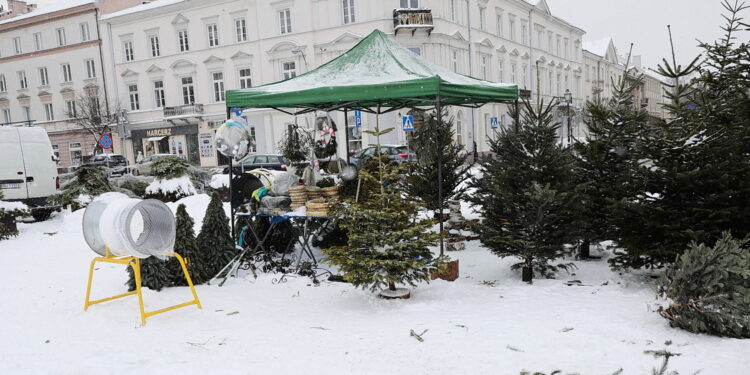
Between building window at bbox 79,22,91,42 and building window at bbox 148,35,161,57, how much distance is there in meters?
5.84

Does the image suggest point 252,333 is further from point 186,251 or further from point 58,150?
point 58,150

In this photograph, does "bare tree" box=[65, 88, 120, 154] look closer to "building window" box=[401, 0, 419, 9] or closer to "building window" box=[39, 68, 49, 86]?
"building window" box=[39, 68, 49, 86]

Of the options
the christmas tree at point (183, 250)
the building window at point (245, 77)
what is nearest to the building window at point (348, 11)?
the building window at point (245, 77)

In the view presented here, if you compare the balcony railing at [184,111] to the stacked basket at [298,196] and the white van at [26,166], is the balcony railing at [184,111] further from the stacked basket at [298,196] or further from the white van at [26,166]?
the stacked basket at [298,196]

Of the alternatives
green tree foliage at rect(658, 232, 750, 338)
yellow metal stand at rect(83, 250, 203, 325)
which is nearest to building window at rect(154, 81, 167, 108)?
yellow metal stand at rect(83, 250, 203, 325)

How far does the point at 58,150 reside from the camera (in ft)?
135

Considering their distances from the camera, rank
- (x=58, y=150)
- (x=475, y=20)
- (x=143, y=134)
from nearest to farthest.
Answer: (x=475, y=20) → (x=143, y=134) → (x=58, y=150)

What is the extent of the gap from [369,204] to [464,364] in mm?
2088

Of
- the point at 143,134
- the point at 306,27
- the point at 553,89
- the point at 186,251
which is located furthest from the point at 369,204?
the point at 553,89

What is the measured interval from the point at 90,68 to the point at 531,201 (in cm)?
4049

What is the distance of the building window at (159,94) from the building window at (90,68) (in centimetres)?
577

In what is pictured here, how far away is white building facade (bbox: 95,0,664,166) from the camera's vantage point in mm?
29188

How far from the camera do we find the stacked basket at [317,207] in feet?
22.1

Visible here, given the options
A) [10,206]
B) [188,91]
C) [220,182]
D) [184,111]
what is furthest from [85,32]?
[10,206]
